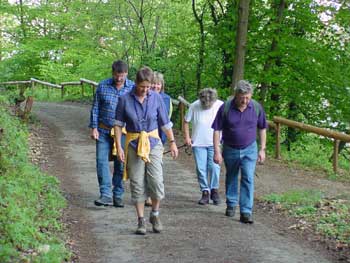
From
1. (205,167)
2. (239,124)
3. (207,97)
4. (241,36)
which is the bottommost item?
(205,167)

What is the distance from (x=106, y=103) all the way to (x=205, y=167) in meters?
1.76

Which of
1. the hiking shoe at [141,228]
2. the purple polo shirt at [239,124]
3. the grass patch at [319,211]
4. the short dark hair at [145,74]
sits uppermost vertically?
the short dark hair at [145,74]

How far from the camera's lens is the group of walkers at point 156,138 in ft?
22.4

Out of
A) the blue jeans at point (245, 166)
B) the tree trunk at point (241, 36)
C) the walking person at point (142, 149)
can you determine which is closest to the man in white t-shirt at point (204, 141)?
the blue jeans at point (245, 166)

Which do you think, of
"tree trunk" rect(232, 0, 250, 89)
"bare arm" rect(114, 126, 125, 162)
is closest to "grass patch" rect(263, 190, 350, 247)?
"bare arm" rect(114, 126, 125, 162)

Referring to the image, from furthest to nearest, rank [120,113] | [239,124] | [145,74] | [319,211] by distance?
[319,211] → [239,124] → [120,113] → [145,74]

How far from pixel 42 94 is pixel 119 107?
25.7m

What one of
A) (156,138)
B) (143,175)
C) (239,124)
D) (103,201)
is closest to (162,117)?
(156,138)

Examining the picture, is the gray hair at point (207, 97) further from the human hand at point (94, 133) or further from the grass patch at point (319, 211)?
the grass patch at point (319, 211)

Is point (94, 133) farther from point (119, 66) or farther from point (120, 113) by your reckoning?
point (120, 113)

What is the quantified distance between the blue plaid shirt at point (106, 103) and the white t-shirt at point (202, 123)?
1.14m

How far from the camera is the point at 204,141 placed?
28.5 feet

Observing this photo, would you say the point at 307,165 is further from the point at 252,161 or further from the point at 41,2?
the point at 41,2

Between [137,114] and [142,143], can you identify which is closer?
[142,143]
